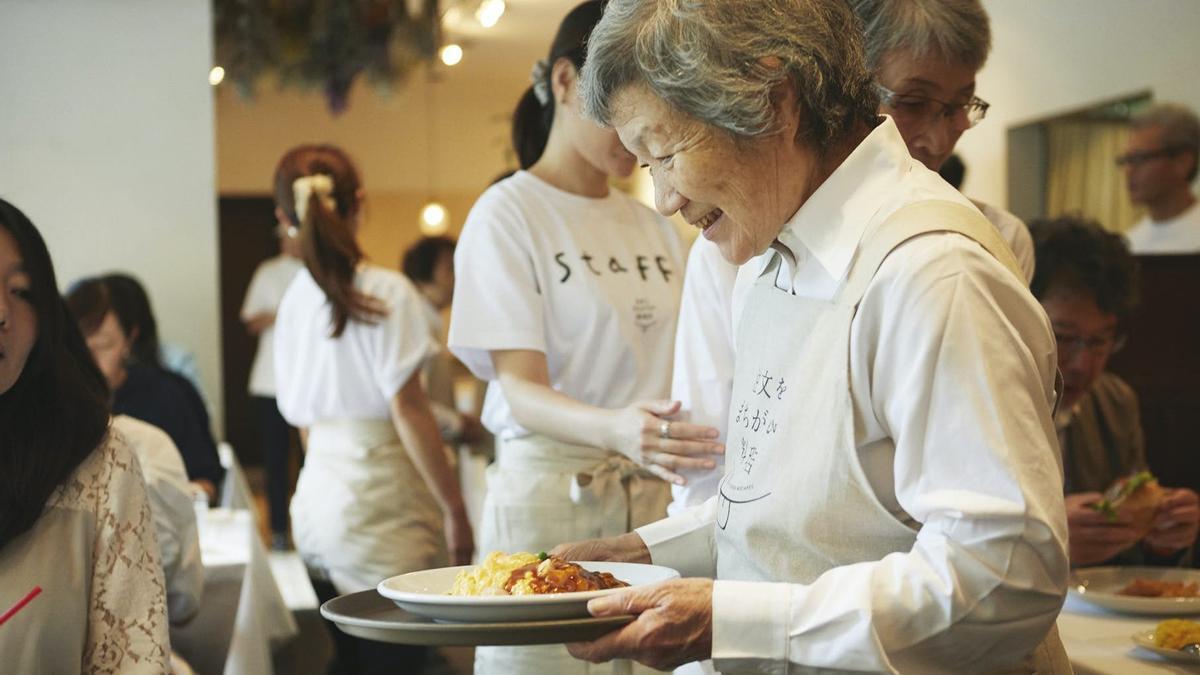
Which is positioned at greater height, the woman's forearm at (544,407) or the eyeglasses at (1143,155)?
the eyeglasses at (1143,155)

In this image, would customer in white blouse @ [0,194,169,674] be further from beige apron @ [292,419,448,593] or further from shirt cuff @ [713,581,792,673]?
beige apron @ [292,419,448,593]

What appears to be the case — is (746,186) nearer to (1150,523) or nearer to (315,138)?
(1150,523)

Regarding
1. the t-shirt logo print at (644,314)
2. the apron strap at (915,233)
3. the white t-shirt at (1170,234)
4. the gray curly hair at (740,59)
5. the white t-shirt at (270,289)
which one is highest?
the gray curly hair at (740,59)

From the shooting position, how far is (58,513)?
172 centimetres

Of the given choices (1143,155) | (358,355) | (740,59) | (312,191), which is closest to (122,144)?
(312,191)

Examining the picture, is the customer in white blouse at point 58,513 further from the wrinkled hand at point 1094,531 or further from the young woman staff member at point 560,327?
the wrinkled hand at point 1094,531

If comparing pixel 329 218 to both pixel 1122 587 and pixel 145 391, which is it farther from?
pixel 1122 587

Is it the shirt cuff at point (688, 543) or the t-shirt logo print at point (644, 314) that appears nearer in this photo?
the shirt cuff at point (688, 543)

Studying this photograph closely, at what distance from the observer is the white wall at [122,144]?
4.43 meters

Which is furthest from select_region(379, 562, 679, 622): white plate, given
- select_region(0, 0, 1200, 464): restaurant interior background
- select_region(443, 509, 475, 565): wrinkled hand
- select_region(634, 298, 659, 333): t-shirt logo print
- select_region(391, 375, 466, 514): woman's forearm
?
select_region(0, 0, 1200, 464): restaurant interior background

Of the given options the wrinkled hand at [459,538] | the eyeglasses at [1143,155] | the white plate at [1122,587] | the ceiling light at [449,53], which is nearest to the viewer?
the white plate at [1122,587]

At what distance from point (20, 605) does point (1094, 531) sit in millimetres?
1626

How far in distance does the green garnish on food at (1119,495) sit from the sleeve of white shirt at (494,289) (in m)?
0.96

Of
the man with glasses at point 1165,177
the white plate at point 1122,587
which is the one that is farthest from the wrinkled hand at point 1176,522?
the man with glasses at point 1165,177
